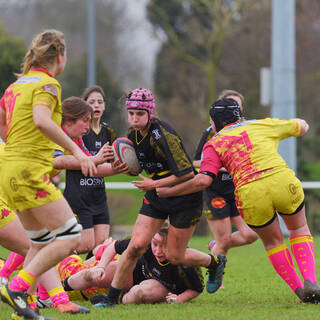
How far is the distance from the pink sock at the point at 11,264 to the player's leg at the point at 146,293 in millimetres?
1137

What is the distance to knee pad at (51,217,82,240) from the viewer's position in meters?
5.24

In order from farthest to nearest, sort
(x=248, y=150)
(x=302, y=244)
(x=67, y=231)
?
(x=302, y=244), (x=248, y=150), (x=67, y=231)

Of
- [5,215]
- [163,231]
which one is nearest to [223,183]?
[163,231]

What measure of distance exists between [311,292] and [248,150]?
4.53 feet

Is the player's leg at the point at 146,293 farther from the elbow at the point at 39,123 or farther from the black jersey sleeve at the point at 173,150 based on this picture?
the elbow at the point at 39,123

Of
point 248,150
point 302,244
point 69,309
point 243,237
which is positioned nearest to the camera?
point 69,309

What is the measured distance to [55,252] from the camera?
525 centimetres

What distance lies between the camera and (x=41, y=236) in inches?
218

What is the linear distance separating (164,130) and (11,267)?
2.17 metres

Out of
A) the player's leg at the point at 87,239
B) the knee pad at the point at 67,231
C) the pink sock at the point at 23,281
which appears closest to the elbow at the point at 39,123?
the knee pad at the point at 67,231

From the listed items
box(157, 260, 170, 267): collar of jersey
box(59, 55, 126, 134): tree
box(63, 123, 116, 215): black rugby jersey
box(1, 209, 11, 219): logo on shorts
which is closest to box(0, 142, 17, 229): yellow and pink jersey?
box(1, 209, 11, 219): logo on shorts

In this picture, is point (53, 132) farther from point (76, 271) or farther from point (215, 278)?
point (215, 278)

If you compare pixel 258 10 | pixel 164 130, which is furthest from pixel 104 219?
pixel 258 10

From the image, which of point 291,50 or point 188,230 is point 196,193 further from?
point 291,50
